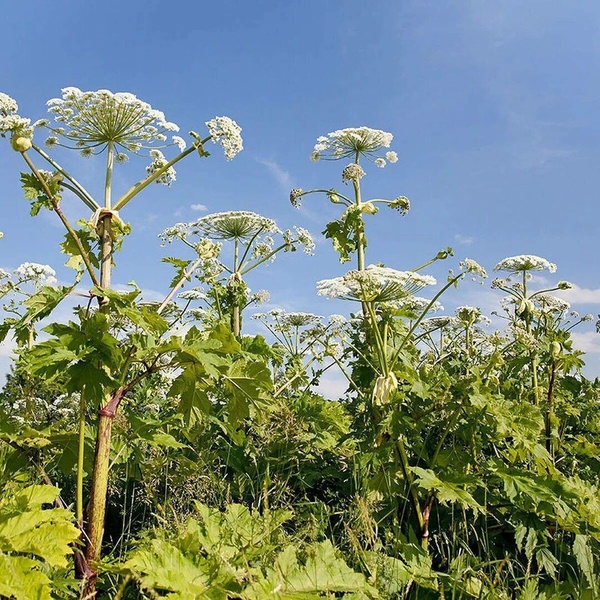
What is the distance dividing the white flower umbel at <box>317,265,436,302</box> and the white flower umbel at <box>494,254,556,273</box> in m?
3.31

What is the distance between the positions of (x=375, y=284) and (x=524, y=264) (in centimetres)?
399

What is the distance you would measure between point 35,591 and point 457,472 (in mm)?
2418

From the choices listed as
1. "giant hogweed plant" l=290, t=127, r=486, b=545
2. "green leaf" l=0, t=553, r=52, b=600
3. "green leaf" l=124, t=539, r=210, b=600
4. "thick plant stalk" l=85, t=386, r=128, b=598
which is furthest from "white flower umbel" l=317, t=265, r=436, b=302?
"green leaf" l=0, t=553, r=52, b=600

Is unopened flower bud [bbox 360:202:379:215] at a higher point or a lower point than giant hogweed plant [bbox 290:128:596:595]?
higher

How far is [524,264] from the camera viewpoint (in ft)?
25.3

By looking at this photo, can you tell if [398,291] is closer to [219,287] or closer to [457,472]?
[457,472]

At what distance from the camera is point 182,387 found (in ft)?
11.5

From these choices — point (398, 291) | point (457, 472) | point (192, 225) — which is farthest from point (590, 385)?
point (192, 225)

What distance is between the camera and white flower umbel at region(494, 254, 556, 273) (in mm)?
7605

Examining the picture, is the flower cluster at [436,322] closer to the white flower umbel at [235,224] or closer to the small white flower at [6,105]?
the white flower umbel at [235,224]

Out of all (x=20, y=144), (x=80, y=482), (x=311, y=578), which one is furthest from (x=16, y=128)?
(x=311, y=578)

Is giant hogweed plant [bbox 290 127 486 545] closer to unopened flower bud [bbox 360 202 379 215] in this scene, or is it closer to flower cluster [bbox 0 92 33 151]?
unopened flower bud [bbox 360 202 379 215]

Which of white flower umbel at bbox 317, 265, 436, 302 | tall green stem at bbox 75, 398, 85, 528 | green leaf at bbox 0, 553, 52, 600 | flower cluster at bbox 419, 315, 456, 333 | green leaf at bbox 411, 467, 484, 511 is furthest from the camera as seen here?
flower cluster at bbox 419, 315, 456, 333

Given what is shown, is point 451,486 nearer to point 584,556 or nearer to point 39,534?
point 584,556
